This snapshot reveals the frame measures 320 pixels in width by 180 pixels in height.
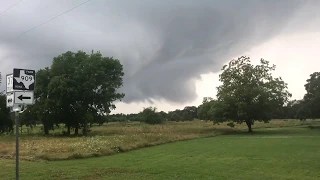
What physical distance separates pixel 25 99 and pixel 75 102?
58217 millimetres

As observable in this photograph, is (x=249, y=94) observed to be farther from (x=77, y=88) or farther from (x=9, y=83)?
(x=9, y=83)

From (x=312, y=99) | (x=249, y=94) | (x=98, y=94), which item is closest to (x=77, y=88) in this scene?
(x=98, y=94)

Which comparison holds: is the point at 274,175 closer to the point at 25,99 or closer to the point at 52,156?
the point at 25,99

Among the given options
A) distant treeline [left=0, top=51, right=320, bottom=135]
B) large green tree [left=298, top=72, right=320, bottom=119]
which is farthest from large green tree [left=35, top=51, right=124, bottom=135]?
large green tree [left=298, top=72, right=320, bottom=119]

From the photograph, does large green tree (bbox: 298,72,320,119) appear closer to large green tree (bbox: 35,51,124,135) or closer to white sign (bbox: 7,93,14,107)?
large green tree (bbox: 35,51,124,135)

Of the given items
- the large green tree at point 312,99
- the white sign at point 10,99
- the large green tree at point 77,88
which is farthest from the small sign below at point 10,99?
the large green tree at point 312,99

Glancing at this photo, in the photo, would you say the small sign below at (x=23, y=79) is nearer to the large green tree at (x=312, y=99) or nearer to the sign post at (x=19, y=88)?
the sign post at (x=19, y=88)

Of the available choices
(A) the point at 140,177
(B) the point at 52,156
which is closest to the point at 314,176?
(A) the point at 140,177

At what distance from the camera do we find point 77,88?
6362 centimetres

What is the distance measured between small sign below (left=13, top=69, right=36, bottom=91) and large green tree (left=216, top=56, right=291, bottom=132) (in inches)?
2267

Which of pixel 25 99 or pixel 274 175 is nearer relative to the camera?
pixel 25 99

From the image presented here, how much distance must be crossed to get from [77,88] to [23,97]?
55344mm

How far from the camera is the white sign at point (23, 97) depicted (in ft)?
30.5

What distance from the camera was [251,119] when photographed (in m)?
66.8
